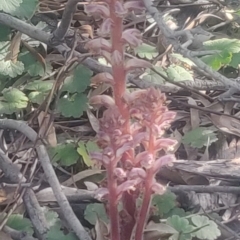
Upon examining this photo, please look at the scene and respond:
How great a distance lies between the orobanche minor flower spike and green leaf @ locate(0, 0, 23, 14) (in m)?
0.57

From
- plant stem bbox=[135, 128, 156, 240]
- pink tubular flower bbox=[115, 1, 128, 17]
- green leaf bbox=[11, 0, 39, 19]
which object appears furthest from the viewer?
green leaf bbox=[11, 0, 39, 19]

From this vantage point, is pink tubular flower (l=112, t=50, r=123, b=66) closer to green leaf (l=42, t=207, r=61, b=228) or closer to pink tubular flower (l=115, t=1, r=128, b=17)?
pink tubular flower (l=115, t=1, r=128, b=17)

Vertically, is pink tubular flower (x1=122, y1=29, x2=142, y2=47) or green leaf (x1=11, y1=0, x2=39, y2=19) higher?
pink tubular flower (x1=122, y1=29, x2=142, y2=47)

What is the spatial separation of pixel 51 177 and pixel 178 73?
64 centimetres

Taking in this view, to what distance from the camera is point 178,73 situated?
2.02 metres

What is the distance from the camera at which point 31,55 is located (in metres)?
2.20

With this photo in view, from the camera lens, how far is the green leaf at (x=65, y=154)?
1.87m

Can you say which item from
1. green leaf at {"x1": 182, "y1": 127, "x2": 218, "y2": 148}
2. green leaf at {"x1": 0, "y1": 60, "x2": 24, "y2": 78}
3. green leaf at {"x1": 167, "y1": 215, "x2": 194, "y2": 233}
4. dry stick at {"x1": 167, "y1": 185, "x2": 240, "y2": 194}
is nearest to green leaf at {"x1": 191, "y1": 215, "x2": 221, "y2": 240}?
green leaf at {"x1": 167, "y1": 215, "x2": 194, "y2": 233}

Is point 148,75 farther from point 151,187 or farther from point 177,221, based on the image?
point 151,187

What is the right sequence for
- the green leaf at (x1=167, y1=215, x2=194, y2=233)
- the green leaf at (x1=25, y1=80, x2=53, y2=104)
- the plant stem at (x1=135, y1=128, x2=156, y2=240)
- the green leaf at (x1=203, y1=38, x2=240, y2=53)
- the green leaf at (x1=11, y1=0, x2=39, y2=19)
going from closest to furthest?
the plant stem at (x1=135, y1=128, x2=156, y2=240)
the green leaf at (x1=167, y1=215, x2=194, y2=233)
the green leaf at (x1=11, y1=0, x2=39, y2=19)
the green leaf at (x1=203, y1=38, x2=240, y2=53)
the green leaf at (x1=25, y1=80, x2=53, y2=104)

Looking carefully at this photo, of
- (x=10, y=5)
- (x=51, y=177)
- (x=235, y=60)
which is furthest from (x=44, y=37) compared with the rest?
(x=235, y=60)

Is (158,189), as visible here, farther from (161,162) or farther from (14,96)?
(14,96)

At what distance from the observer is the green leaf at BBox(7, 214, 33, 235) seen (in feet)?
5.35

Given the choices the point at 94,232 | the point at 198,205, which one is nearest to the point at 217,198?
the point at 198,205
